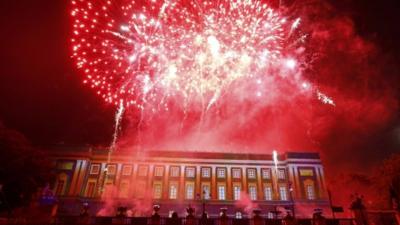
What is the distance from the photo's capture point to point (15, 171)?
29.0 metres

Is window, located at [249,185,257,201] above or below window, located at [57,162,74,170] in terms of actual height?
below

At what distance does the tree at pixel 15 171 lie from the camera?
28047mm

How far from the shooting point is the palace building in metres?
47.0

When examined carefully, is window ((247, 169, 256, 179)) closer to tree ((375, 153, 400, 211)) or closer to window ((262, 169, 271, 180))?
window ((262, 169, 271, 180))

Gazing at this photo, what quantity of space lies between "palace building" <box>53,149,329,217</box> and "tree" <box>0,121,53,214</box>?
54.4ft

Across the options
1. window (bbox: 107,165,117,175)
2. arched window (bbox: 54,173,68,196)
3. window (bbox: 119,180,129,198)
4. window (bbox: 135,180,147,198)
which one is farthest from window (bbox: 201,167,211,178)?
arched window (bbox: 54,173,68,196)

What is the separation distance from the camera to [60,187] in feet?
156

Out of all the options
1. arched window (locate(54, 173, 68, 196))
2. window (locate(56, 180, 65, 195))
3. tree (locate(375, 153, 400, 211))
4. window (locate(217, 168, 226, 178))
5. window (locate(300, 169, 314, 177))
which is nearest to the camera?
tree (locate(375, 153, 400, 211))

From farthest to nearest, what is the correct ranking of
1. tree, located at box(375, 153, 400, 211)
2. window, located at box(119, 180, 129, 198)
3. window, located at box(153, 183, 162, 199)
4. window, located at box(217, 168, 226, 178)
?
window, located at box(217, 168, 226, 178) → window, located at box(153, 183, 162, 199) → window, located at box(119, 180, 129, 198) → tree, located at box(375, 153, 400, 211)

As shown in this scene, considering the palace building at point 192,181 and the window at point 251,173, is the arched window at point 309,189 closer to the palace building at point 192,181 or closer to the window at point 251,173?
the palace building at point 192,181

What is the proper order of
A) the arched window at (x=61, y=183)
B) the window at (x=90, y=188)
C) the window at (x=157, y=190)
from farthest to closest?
the window at (x=157, y=190), the window at (x=90, y=188), the arched window at (x=61, y=183)

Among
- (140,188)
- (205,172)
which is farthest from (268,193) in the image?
(140,188)

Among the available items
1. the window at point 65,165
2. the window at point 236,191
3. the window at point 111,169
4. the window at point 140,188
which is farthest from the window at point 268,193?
the window at point 65,165

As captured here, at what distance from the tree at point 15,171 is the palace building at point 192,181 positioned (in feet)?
54.4
